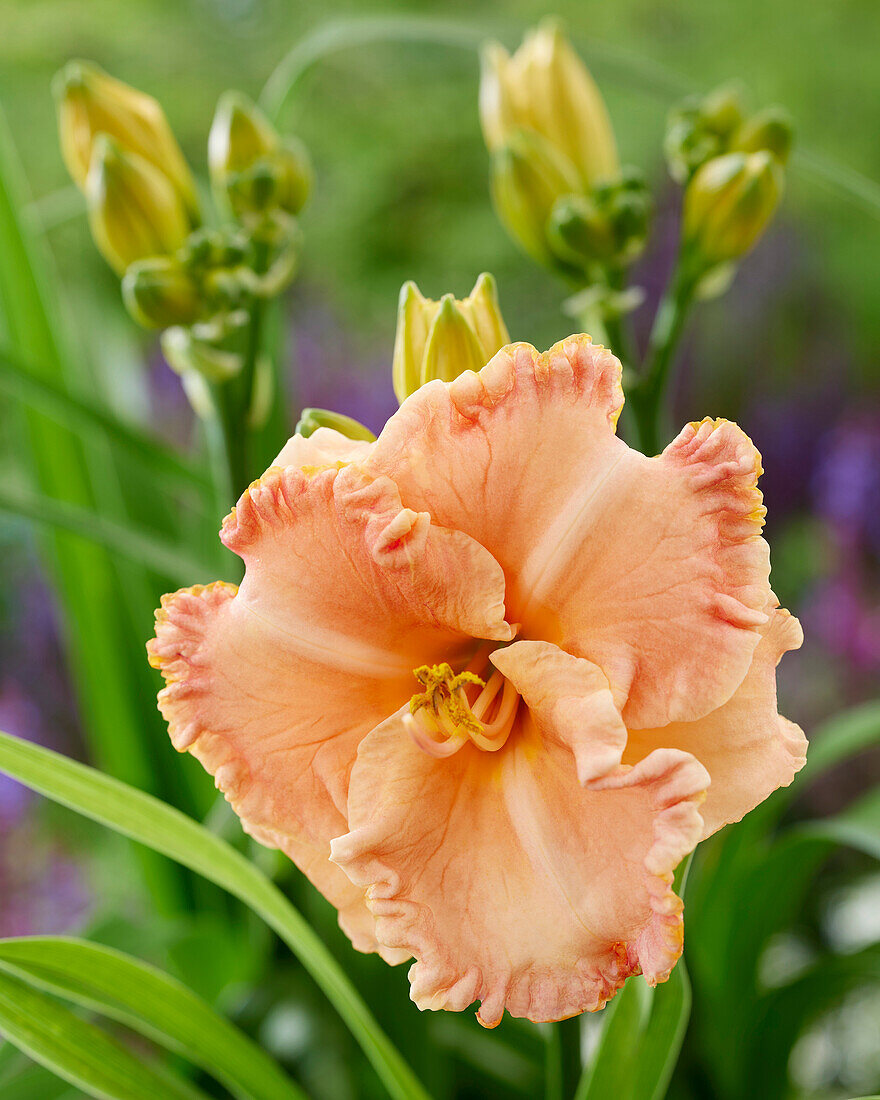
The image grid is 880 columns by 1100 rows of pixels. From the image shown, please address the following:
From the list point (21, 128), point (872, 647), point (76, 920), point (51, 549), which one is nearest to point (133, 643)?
point (51, 549)

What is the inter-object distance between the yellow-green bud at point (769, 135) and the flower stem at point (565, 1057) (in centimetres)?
31

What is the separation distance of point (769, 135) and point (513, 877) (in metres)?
0.30

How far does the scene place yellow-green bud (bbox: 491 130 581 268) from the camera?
34cm

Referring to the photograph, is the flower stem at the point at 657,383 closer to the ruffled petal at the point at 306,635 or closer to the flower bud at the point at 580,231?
the flower bud at the point at 580,231

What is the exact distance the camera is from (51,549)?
20.8 inches

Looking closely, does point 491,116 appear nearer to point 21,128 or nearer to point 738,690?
point 738,690

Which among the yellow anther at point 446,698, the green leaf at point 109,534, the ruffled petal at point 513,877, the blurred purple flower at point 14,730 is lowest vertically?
the blurred purple flower at point 14,730

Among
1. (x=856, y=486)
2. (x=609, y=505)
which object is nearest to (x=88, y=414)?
(x=609, y=505)

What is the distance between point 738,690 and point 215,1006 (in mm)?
386

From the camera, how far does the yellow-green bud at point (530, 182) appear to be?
0.34 metres

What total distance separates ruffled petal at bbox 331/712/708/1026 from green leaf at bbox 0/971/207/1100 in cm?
12

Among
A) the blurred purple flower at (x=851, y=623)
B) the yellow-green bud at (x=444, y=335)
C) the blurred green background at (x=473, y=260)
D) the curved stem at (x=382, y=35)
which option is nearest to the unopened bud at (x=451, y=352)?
the yellow-green bud at (x=444, y=335)

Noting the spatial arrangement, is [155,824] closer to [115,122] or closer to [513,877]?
[513,877]

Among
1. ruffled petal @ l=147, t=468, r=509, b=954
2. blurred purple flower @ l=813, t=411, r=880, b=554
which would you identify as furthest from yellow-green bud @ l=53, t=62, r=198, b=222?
blurred purple flower @ l=813, t=411, r=880, b=554
